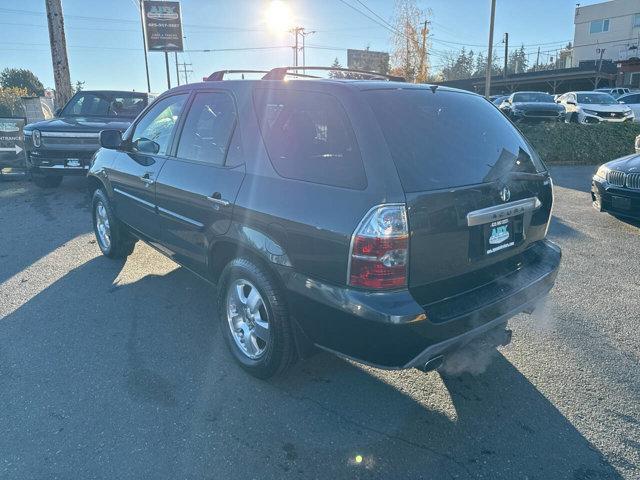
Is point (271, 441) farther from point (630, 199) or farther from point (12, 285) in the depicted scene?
point (630, 199)

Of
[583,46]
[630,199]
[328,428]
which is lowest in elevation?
A: [328,428]

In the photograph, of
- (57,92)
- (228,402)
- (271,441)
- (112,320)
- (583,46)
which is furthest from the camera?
(583,46)

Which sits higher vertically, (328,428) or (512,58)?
(512,58)

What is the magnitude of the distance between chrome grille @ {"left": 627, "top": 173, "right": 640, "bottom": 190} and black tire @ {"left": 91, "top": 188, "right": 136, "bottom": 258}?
19.3 ft

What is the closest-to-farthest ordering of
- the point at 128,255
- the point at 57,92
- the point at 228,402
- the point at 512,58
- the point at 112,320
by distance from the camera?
the point at 228,402
the point at 112,320
the point at 128,255
the point at 57,92
the point at 512,58

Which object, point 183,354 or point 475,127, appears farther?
point 183,354

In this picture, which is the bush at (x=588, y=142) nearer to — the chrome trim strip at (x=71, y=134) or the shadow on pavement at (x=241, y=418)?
the chrome trim strip at (x=71, y=134)

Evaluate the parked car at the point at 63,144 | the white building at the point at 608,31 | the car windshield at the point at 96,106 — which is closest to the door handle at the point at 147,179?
the parked car at the point at 63,144

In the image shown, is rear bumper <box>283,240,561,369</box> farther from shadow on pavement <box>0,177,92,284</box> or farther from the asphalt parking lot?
shadow on pavement <box>0,177,92,284</box>

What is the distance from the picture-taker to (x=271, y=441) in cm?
258

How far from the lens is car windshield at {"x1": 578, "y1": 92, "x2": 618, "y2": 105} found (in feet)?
58.3

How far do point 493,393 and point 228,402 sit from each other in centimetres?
163

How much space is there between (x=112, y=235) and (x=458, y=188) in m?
4.05

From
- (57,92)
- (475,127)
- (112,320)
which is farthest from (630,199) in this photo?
(57,92)
